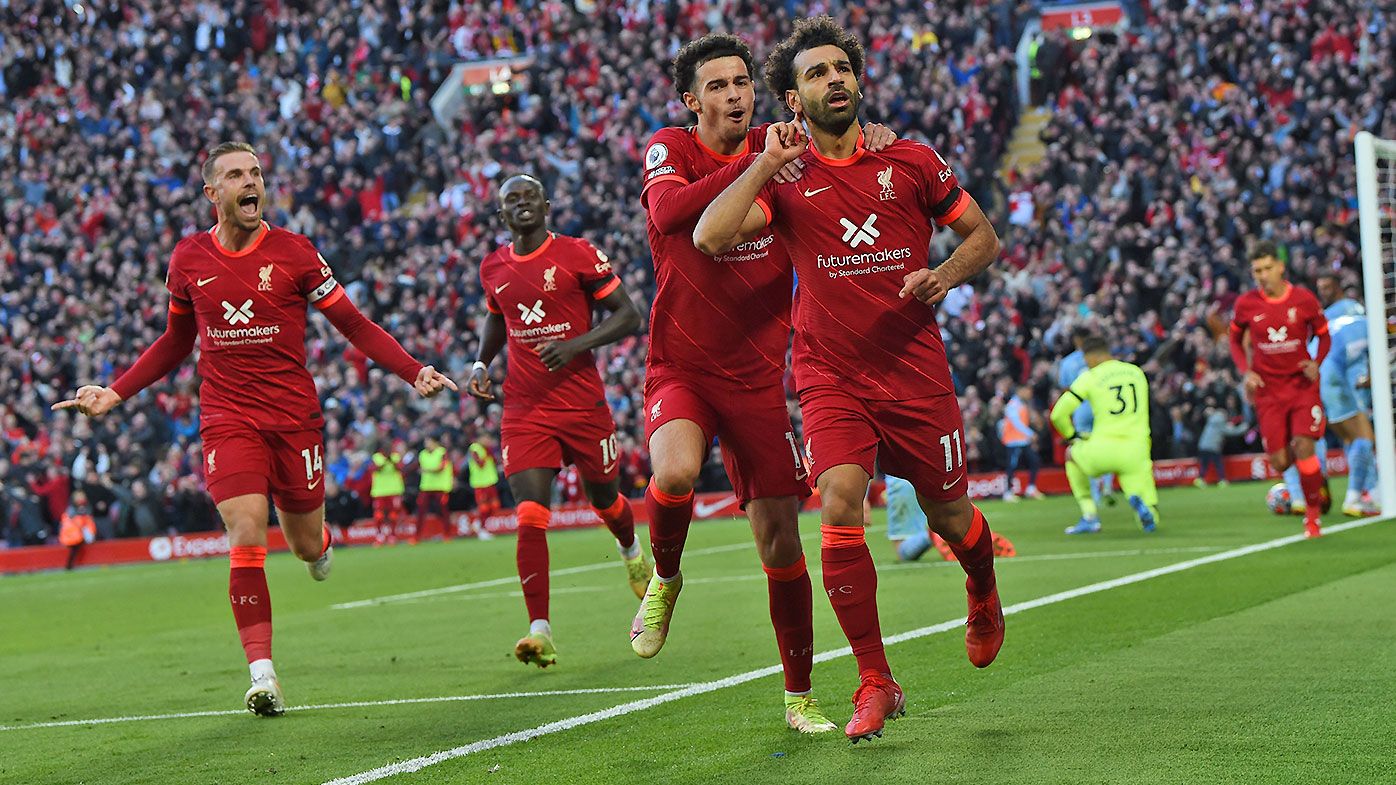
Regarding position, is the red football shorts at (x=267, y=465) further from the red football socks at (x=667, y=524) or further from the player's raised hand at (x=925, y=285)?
the player's raised hand at (x=925, y=285)

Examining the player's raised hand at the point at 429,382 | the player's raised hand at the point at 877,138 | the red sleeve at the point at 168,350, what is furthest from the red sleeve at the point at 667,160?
the red sleeve at the point at 168,350

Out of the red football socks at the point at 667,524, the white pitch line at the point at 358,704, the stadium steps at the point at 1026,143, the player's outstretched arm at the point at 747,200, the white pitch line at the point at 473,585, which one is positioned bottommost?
the white pitch line at the point at 473,585

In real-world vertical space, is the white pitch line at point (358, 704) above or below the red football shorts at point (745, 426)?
below

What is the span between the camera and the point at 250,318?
8.48 metres

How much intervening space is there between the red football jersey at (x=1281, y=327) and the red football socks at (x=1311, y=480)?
782 mm

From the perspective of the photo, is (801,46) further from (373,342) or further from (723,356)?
(373,342)

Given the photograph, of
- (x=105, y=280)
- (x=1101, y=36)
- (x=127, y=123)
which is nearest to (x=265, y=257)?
(x=1101, y=36)

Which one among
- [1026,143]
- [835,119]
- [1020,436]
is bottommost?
[1020,436]

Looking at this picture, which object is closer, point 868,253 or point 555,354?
point 868,253

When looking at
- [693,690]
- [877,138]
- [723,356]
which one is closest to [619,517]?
[693,690]

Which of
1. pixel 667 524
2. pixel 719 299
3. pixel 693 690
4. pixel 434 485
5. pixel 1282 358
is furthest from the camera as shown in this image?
pixel 434 485

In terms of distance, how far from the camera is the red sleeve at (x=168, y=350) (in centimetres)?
863

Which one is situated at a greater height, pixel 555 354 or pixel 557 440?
pixel 555 354

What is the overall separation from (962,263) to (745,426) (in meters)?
1.12
